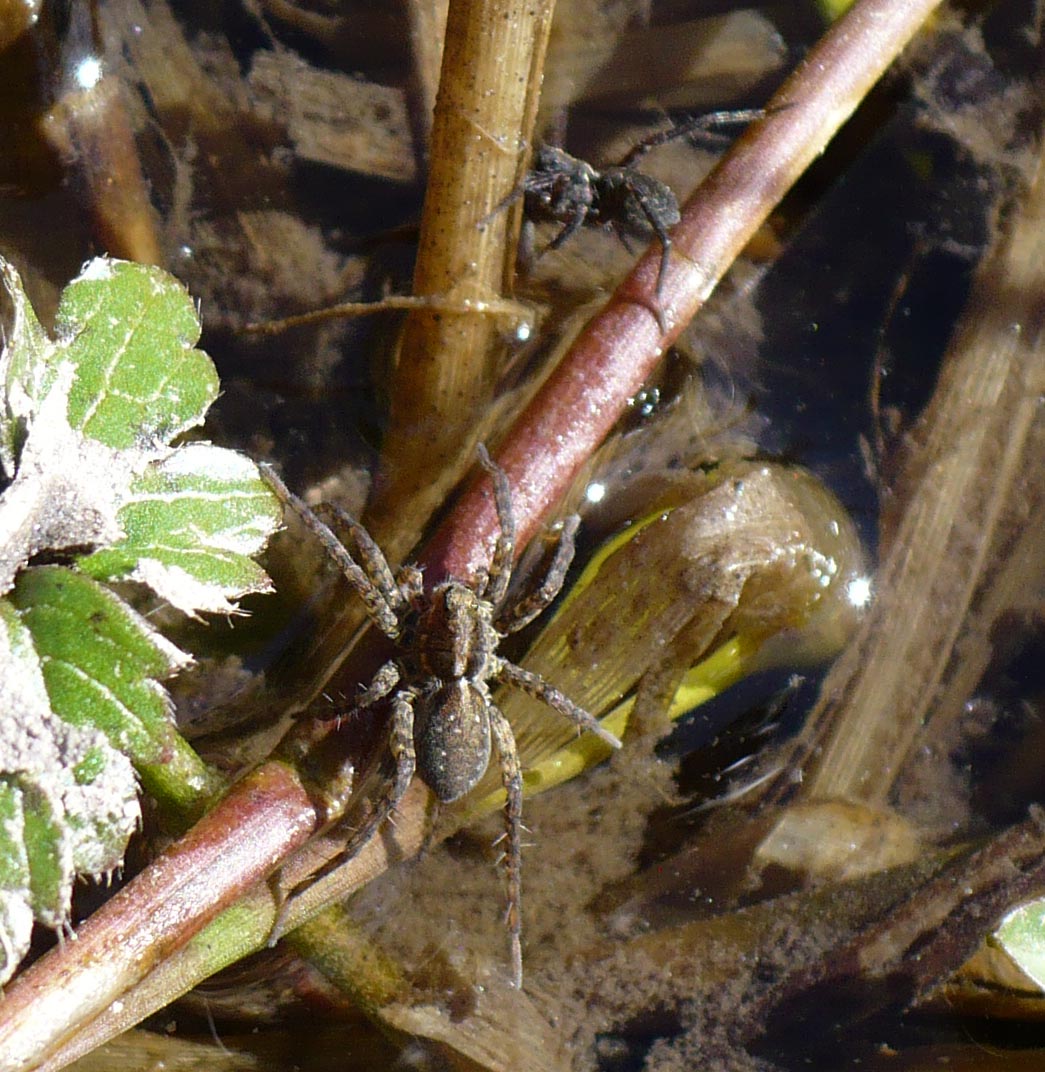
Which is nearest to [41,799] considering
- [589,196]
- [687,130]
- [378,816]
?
[378,816]

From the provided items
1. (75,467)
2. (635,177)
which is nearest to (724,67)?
(635,177)

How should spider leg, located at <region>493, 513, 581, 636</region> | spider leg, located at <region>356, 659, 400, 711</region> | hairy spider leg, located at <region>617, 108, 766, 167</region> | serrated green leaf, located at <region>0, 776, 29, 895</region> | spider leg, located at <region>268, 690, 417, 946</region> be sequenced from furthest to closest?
1. hairy spider leg, located at <region>617, 108, 766, 167</region>
2. spider leg, located at <region>493, 513, 581, 636</region>
3. spider leg, located at <region>356, 659, 400, 711</region>
4. spider leg, located at <region>268, 690, 417, 946</region>
5. serrated green leaf, located at <region>0, 776, 29, 895</region>

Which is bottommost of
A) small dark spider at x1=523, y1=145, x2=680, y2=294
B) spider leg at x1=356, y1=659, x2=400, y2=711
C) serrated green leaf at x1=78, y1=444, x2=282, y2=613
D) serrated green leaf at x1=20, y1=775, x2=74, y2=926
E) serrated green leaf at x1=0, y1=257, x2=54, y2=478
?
spider leg at x1=356, y1=659, x2=400, y2=711

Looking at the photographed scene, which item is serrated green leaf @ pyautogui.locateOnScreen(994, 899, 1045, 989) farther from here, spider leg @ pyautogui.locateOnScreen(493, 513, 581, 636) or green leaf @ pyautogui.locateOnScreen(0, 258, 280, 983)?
green leaf @ pyautogui.locateOnScreen(0, 258, 280, 983)

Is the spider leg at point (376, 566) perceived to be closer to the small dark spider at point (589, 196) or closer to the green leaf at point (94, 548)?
the green leaf at point (94, 548)

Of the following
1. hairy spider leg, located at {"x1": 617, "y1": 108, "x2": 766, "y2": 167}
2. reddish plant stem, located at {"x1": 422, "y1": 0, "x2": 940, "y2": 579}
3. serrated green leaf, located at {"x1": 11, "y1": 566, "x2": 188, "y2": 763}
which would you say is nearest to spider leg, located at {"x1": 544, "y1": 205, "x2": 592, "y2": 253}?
hairy spider leg, located at {"x1": 617, "y1": 108, "x2": 766, "y2": 167}

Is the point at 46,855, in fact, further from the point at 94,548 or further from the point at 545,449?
the point at 545,449

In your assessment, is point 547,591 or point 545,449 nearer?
point 545,449

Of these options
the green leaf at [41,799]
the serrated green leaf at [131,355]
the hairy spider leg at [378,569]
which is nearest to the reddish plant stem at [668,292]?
the hairy spider leg at [378,569]
